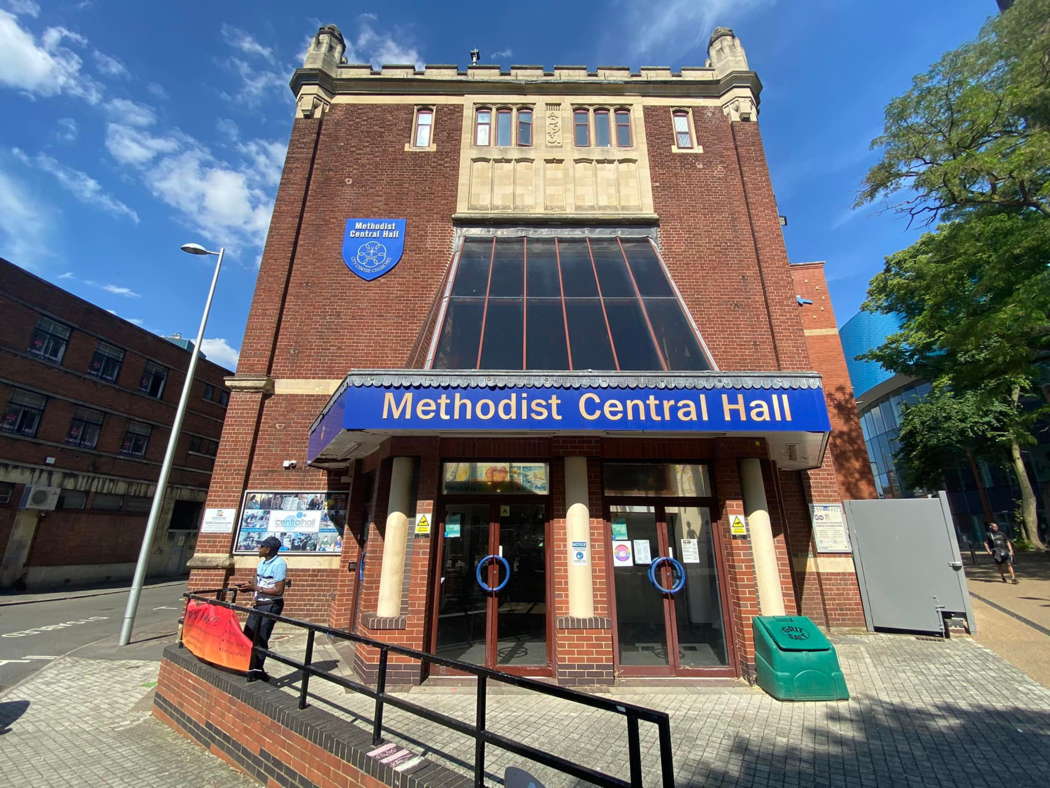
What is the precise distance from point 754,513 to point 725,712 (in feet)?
8.48

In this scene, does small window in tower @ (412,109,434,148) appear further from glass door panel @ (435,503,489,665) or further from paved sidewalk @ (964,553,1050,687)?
paved sidewalk @ (964,553,1050,687)

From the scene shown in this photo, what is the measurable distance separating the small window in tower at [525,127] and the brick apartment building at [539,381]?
A: 53 mm

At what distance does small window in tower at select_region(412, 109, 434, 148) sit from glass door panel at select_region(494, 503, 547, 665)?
9.85m

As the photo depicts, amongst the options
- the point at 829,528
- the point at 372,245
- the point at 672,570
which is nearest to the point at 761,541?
the point at 672,570

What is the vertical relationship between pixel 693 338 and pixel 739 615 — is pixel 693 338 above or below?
above

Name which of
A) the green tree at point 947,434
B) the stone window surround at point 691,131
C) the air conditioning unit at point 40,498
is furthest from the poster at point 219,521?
the green tree at point 947,434

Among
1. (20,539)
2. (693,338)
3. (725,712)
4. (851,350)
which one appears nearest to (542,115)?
(693,338)

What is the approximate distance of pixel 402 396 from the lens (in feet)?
18.6

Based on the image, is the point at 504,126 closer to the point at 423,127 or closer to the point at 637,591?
the point at 423,127

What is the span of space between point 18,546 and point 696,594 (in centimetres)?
2703

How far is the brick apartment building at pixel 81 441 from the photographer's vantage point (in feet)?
63.4

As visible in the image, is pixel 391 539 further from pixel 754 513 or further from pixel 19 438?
pixel 19 438

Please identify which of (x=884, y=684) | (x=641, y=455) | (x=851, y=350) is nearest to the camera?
(x=884, y=684)

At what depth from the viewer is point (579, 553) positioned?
6.20m
